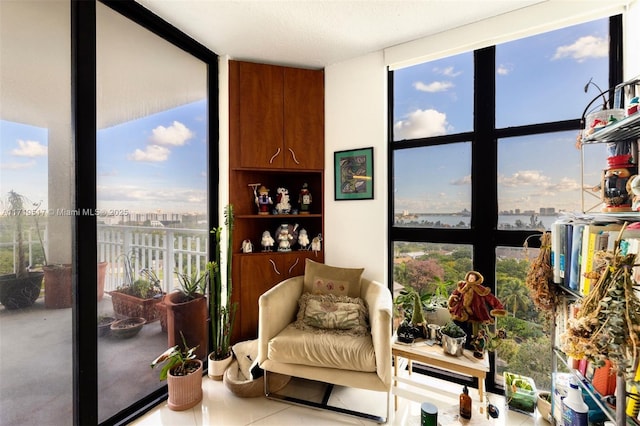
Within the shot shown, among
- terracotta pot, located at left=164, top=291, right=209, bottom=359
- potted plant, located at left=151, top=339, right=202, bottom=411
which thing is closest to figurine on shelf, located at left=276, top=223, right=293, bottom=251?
terracotta pot, located at left=164, top=291, right=209, bottom=359

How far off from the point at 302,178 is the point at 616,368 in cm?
226

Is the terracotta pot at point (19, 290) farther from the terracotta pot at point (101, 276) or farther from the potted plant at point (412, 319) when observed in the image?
the potted plant at point (412, 319)

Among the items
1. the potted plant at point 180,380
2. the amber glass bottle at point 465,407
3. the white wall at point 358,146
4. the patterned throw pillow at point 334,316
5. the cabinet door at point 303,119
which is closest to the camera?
the amber glass bottle at point 465,407

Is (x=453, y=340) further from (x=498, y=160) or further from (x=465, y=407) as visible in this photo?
(x=498, y=160)

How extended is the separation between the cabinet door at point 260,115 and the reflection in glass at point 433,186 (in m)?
1.03

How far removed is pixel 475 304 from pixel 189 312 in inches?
76.8

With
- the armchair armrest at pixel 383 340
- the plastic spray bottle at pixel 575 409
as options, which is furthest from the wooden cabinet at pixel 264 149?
the plastic spray bottle at pixel 575 409

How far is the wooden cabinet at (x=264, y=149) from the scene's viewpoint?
225 cm

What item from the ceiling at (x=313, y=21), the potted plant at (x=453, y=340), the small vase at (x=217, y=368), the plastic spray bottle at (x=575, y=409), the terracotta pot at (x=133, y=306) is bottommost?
the small vase at (x=217, y=368)

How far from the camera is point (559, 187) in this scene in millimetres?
1739

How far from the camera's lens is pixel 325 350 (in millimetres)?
1609

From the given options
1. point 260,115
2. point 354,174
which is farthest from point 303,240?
point 260,115

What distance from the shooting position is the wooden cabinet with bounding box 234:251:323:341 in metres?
2.26

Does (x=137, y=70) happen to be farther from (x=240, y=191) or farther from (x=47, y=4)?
(x=240, y=191)
